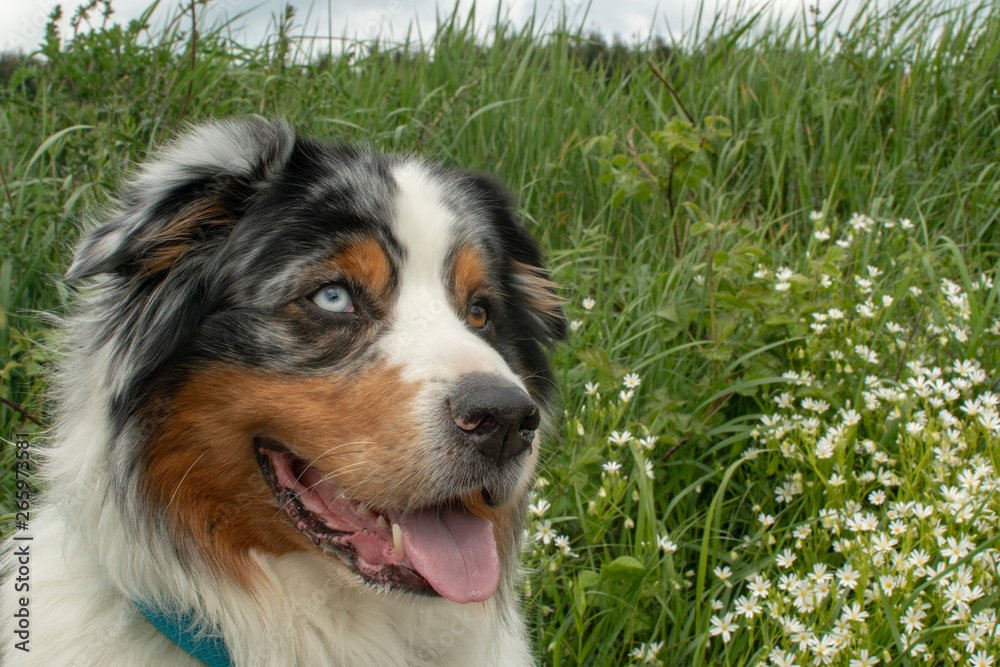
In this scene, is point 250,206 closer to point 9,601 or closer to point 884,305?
point 9,601

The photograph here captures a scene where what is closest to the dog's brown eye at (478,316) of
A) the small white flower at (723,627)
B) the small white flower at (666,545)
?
the small white flower at (666,545)

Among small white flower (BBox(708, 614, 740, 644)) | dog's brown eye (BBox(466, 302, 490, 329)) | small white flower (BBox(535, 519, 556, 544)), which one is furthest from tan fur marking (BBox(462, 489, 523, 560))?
small white flower (BBox(708, 614, 740, 644))

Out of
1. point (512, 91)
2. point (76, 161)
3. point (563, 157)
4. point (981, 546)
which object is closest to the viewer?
point (981, 546)

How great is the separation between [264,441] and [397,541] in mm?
422

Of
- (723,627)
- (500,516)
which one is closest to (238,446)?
(500,516)

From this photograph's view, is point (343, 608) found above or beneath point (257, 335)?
beneath

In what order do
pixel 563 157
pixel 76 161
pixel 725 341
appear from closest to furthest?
pixel 725 341
pixel 76 161
pixel 563 157

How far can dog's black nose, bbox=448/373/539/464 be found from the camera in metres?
1.87

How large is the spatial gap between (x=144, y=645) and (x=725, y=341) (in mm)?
2512

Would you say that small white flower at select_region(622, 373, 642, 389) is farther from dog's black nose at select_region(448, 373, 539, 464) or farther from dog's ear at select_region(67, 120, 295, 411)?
dog's ear at select_region(67, 120, 295, 411)

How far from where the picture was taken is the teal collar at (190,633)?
2037mm

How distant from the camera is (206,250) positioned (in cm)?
221

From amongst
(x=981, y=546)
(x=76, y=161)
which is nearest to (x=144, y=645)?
(x=981, y=546)

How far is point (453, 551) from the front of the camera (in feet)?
6.87
